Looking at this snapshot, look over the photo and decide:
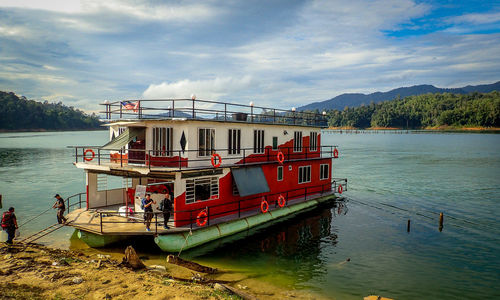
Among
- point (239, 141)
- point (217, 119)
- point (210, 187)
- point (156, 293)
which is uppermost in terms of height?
point (217, 119)

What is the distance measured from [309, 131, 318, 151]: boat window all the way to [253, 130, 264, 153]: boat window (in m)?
6.55

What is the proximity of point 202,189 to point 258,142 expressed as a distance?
6.31 m

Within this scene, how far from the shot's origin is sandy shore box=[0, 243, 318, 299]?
1248 centimetres

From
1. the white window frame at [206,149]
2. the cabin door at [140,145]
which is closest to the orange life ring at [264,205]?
the white window frame at [206,149]

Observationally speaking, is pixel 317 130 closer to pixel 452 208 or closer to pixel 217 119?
pixel 217 119

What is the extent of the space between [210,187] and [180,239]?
368 cm

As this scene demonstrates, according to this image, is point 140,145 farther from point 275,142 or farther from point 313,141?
point 313,141

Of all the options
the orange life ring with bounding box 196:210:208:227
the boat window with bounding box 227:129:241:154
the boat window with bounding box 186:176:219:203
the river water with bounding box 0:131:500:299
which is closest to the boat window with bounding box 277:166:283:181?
the river water with bounding box 0:131:500:299

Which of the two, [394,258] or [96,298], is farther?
[394,258]

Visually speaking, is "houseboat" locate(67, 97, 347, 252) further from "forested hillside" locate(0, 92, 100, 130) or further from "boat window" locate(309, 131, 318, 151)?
"forested hillside" locate(0, 92, 100, 130)

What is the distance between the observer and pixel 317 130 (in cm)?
3050

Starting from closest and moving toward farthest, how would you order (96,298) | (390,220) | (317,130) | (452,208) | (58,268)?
(96,298) → (58,268) → (390,220) → (317,130) → (452,208)

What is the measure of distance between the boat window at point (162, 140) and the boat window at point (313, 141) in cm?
1404

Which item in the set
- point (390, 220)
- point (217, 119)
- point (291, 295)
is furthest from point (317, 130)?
point (291, 295)
